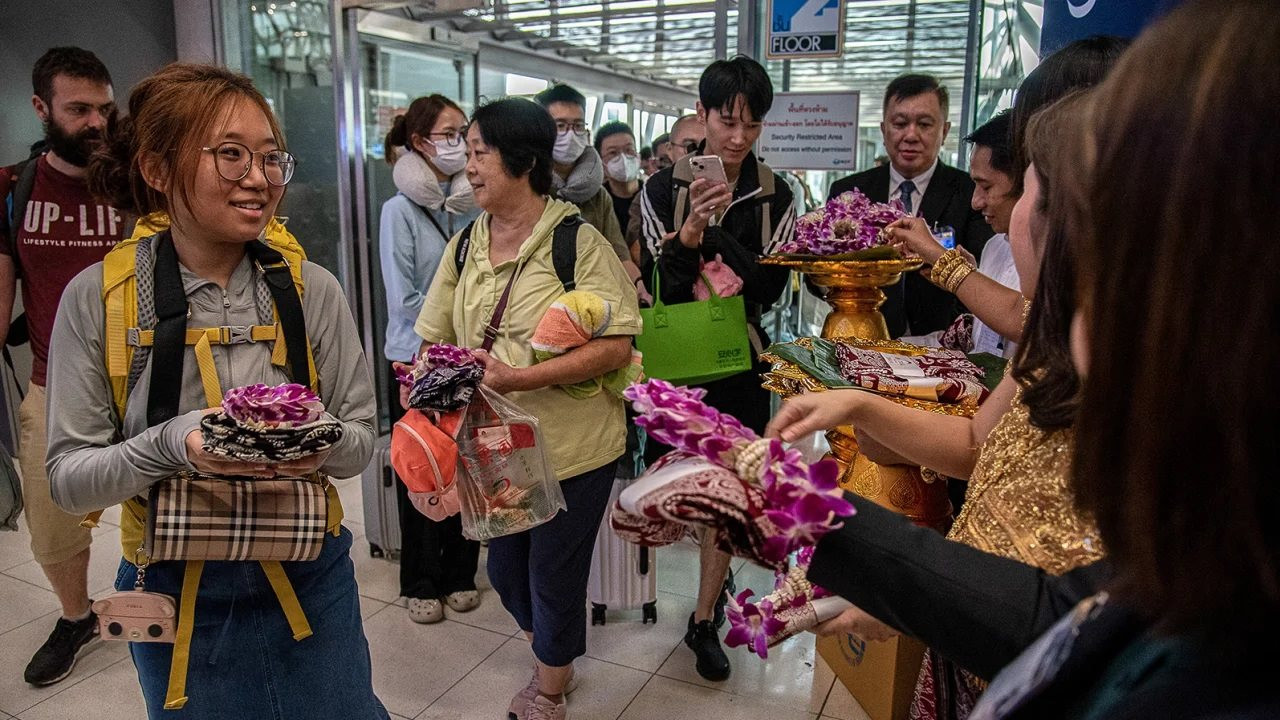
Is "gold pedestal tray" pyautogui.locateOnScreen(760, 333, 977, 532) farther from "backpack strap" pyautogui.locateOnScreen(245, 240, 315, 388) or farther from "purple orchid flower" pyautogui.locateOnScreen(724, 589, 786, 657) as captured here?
"backpack strap" pyautogui.locateOnScreen(245, 240, 315, 388)

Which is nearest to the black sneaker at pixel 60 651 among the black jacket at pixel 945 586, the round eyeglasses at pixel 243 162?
the round eyeglasses at pixel 243 162

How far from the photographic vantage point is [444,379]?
196 cm

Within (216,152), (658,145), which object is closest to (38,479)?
(216,152)

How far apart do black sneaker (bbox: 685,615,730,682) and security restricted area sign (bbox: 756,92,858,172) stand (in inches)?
85.1

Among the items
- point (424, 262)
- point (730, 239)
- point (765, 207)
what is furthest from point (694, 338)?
point (424, 262)

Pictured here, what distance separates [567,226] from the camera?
2447mm

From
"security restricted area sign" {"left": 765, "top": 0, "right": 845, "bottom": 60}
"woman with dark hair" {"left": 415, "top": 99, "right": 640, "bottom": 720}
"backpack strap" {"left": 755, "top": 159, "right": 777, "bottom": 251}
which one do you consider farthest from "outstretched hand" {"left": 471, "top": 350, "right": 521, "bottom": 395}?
A: "security restricted area sign" {"left": 765, "top": 0, "right": 845, "bottom": 60}

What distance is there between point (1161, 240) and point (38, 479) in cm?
323

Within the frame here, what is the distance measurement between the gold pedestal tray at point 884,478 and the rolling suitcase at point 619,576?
3.65 feet

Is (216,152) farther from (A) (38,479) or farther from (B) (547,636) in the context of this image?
(A) (38,479)

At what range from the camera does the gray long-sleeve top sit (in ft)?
4.45

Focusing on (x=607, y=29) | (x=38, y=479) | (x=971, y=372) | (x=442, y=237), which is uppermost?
(x=607, y=29)

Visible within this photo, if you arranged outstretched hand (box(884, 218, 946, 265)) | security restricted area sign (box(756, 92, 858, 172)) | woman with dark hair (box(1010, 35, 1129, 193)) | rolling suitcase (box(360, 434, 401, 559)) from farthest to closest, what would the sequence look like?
security restricted area sign (box(756, 92, 858, 172))
rolling suitcase (box(360, 434, 401, 559))
outstretched hand (box(884, 218, 946, 265))
woman with dark hair (box(1010, 35, 1129, 193))

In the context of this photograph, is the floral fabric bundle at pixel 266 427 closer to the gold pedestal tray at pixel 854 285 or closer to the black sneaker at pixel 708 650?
the gold pedestal tray at pixel 854 285
